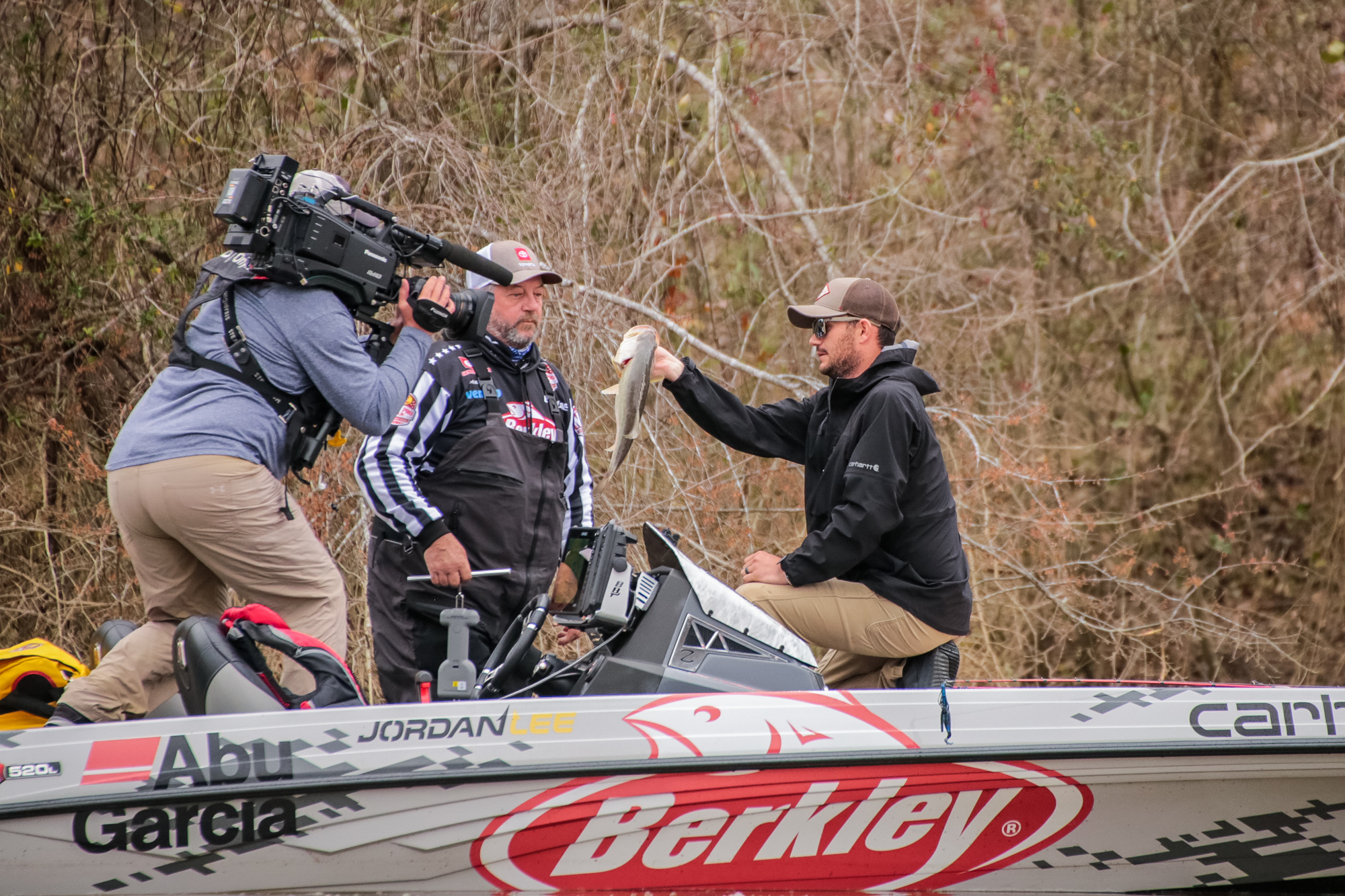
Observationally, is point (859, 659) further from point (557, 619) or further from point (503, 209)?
point (503, 209)

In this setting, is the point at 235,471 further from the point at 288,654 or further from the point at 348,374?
the point at 288,654

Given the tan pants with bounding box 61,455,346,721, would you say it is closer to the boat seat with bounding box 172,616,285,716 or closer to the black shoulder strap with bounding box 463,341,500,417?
the boat seat with bounding box 172,616,285,716

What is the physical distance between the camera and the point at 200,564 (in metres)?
3.35

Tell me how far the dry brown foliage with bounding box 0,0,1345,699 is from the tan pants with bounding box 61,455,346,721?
2230 millimetres

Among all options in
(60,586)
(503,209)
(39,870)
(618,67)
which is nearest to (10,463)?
(60,586)

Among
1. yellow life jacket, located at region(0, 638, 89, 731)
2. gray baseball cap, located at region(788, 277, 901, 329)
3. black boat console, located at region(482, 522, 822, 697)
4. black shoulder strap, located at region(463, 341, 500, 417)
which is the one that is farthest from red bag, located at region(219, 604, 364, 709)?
gray baseball cap, located at region(788, 277, 901, 329)

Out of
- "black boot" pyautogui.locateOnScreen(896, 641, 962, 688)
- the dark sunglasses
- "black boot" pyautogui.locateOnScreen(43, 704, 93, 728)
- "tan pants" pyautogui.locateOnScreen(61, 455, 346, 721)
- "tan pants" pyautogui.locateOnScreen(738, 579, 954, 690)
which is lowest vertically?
"black boot" pyautogui.locateOnScreen(896, 641, 962, 688)

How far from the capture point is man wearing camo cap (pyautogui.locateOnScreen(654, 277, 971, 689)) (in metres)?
3.38

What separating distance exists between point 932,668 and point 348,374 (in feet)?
6.11

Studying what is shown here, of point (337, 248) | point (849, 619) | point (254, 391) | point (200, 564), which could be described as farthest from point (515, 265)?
point (849, 619)

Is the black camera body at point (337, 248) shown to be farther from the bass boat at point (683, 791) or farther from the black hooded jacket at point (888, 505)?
the black hooded jacket at point (888, 505)

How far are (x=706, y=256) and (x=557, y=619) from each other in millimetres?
4219

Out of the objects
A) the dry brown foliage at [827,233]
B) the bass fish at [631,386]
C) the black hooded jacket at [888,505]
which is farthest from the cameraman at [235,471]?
the dry brown foliage at [827,233]

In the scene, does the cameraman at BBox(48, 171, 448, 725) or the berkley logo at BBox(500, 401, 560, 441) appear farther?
the berkley logo at BBox(500, 401, 560, 441)
